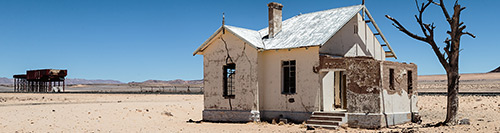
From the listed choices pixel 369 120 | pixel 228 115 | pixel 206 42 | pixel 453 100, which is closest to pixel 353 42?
pixel 369 120

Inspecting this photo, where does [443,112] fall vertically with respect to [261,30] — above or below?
below

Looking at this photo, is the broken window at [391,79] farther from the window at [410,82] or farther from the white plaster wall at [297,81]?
the white plaster wall at [297,81]

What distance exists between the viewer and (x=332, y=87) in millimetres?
18219

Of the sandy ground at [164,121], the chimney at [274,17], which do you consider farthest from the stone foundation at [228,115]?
the chimney at [274,17]

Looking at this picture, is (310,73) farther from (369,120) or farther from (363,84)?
(369,120)

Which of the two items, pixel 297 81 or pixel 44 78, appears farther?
pixel 44 78

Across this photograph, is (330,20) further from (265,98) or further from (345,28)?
(265,98)

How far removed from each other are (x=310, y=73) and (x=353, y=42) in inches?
119

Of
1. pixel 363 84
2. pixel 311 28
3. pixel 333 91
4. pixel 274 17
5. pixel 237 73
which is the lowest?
pixel 333 91

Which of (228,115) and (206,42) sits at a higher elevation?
(206,42)

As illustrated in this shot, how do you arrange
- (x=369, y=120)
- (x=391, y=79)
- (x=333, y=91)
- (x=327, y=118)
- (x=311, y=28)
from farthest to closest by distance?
(x=311, y=28) < (x=333, y=91) < (x=391, y=79) < (x=327, y=118) < (x=369, y=120)

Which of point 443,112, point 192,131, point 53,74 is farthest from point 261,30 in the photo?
point 53,74

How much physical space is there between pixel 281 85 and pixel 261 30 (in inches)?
157

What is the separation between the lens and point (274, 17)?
2066 cm
